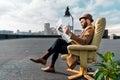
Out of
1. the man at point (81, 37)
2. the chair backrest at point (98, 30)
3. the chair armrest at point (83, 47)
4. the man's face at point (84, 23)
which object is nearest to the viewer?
the chair armrest at point (83, 47)

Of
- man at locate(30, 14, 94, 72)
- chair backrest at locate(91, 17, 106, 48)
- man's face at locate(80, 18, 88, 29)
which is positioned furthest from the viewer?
man's face at locate(80, 18, 88, 29)

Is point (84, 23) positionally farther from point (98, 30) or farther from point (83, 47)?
point (83, 47)

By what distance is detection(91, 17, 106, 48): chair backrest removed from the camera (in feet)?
17.7

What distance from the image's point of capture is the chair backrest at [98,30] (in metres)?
5.39

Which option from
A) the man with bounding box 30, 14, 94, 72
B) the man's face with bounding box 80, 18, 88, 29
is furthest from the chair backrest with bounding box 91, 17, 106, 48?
the man's face with bounding box 80, 18, 88, 29

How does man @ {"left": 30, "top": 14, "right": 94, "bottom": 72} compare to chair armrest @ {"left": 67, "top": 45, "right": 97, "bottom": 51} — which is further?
man @ {"left": 30, "top": 14, "right": 94, "bottom": 72}

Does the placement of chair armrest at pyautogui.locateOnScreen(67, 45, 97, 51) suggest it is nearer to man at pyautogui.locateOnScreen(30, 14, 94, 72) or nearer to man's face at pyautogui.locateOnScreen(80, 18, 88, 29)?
man at pyautogui.locateOnScreen(30, 14, 94, 72)

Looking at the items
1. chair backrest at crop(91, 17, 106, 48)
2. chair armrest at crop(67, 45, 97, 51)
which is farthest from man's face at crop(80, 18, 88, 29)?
chair armrest at crop(67, 45, 97, 51)

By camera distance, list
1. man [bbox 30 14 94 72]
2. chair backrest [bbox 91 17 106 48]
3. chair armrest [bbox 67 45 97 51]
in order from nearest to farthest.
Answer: chair armrest [bbox 67 45 97 51] < man [bbox 30 14 94 72] < chair backrest [bbox 91 17 106 48]

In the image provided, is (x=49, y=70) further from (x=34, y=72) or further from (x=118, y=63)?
(x=118, y=63)

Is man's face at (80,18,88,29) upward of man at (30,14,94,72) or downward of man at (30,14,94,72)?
upward

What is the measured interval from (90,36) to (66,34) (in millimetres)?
493

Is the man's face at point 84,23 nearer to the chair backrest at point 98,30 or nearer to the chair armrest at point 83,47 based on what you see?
the chair backrest at point 98,30

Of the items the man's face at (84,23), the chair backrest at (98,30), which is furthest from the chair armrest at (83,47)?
the man's face at (84,23)
